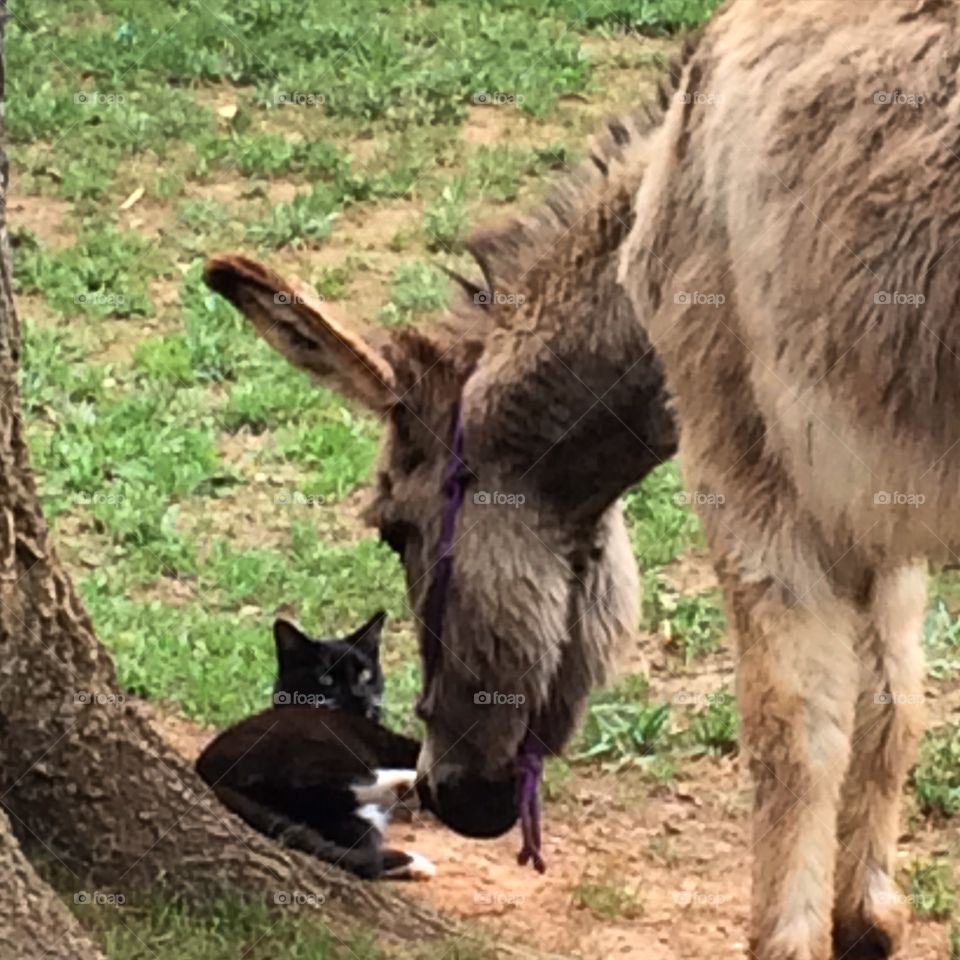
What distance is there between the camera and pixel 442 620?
4.08 metres

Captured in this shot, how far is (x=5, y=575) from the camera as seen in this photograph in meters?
3.69

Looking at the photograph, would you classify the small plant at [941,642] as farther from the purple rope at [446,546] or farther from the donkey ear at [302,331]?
the donkey ear at [302,331]

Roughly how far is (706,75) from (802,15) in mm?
218

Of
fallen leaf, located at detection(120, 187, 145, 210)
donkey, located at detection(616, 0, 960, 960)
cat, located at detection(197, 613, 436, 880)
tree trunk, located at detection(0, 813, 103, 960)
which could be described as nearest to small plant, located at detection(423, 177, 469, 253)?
fallen leaf, located at detection(120, 187, 145, 210)

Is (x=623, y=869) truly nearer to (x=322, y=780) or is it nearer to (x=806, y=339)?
(x=322, y=780)

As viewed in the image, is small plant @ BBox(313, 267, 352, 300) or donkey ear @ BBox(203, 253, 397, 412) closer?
donkey ear @ BBox(203, 253, 397, 412)

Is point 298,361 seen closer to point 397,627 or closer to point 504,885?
point 504,885

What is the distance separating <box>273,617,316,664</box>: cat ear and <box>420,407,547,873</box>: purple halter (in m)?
0.81

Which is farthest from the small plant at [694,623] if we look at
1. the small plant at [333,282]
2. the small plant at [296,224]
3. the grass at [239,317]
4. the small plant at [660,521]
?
the small plant at [296,224]

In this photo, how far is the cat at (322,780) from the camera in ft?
14.1

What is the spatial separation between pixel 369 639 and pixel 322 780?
2.27 ft

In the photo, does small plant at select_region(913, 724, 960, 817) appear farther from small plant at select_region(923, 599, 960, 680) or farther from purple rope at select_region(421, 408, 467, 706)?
purple rope at select_region(421, 408, 467, 706)

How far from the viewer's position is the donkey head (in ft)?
12.7

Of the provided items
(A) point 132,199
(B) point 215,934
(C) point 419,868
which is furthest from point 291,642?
(A) point 132,199
